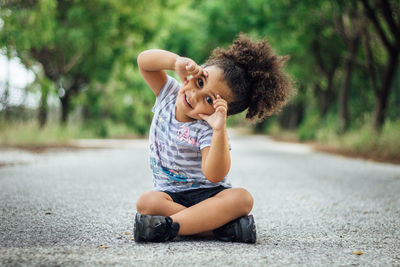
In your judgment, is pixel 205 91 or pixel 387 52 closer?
pixel 205 91

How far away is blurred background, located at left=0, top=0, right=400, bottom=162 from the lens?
980 cm

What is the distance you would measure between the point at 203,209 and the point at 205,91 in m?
0.70

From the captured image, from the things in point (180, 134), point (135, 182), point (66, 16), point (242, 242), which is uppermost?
point (66, 16)

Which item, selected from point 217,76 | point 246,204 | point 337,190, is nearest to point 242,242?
point 246,204

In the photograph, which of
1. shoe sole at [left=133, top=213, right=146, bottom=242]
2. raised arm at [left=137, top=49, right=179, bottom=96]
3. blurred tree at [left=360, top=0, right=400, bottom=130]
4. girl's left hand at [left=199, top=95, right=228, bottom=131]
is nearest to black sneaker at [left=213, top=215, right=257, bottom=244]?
shoe sole at [left=133, top=213, right=146, bottom=242]

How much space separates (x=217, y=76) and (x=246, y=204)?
794mm

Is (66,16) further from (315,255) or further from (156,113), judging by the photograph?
(315,255)

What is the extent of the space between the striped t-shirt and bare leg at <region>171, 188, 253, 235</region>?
192mm

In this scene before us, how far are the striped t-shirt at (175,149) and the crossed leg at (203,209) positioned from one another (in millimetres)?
161

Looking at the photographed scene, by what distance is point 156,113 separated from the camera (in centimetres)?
279

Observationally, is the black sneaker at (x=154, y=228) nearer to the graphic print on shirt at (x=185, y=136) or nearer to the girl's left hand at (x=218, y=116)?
the graphic print on shirt at (x=185, y=136)

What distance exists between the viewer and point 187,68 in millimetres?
2334

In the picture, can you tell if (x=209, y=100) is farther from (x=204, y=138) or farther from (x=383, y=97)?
(x=383, y=97)

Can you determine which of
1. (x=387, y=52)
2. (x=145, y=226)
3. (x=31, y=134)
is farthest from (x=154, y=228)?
(x=31, y=134)
